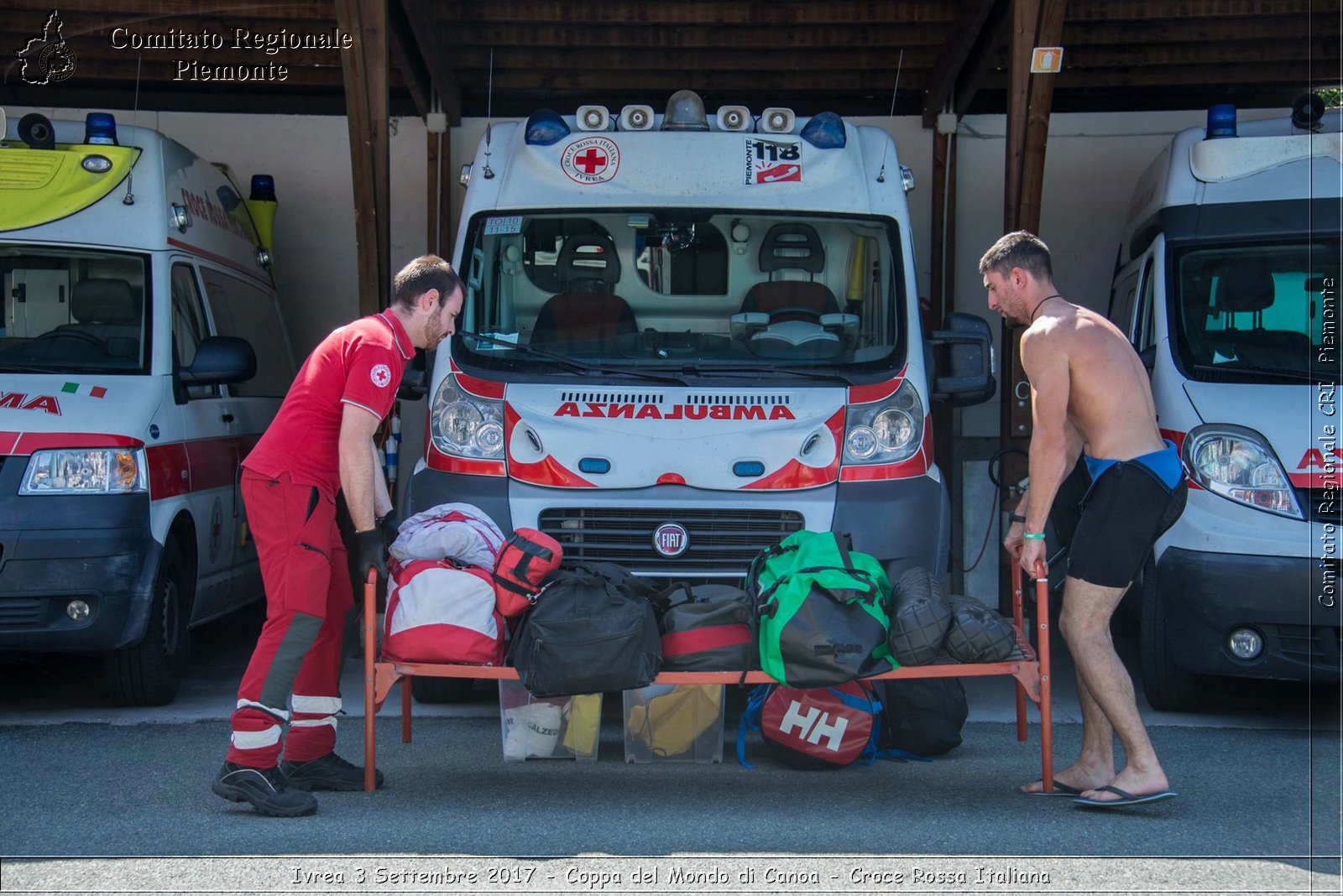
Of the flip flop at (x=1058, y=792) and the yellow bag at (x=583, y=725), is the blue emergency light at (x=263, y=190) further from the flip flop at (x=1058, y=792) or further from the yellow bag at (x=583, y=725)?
the flip flop at (x=1058, y=792)

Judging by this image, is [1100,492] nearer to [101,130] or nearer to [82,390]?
[82,390]

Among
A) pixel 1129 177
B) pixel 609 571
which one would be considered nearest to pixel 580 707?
pixel 609 571

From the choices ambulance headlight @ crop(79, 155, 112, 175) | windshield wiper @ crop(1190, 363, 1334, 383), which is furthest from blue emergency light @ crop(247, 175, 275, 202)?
windshield wiper @ crop(1190, 363, 1334, 383)

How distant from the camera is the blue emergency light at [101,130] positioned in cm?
691

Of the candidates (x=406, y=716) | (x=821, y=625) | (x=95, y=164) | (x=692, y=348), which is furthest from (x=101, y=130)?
(x=821, y=625)

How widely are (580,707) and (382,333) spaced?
1627mm

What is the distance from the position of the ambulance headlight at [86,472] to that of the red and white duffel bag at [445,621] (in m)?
1.89

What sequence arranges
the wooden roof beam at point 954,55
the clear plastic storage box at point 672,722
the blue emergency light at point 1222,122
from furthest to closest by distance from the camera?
1. the wooden roof beam at point 954,55
2. the blue emergency light at point 1222,122
3. the clear plastic storage box at point 672,722

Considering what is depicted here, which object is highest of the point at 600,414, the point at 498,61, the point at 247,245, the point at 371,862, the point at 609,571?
the point at 498,61

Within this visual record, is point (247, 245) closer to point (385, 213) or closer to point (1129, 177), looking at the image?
point (385, 213)

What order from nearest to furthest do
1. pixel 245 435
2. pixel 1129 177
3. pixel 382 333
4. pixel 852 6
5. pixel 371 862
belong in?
pixel 371 862, pixel 382 333, pixel 245 435, pixel 852 6, pixel 1129 177

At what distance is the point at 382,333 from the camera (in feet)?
16.1

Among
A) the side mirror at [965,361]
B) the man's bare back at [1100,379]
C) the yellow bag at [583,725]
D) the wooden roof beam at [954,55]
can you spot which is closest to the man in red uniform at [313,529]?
the yellow bag at [583,725]

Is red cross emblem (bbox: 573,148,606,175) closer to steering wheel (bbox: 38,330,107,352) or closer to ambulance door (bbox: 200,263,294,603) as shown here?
ambulance door (bbox: 200,263,294,603)
